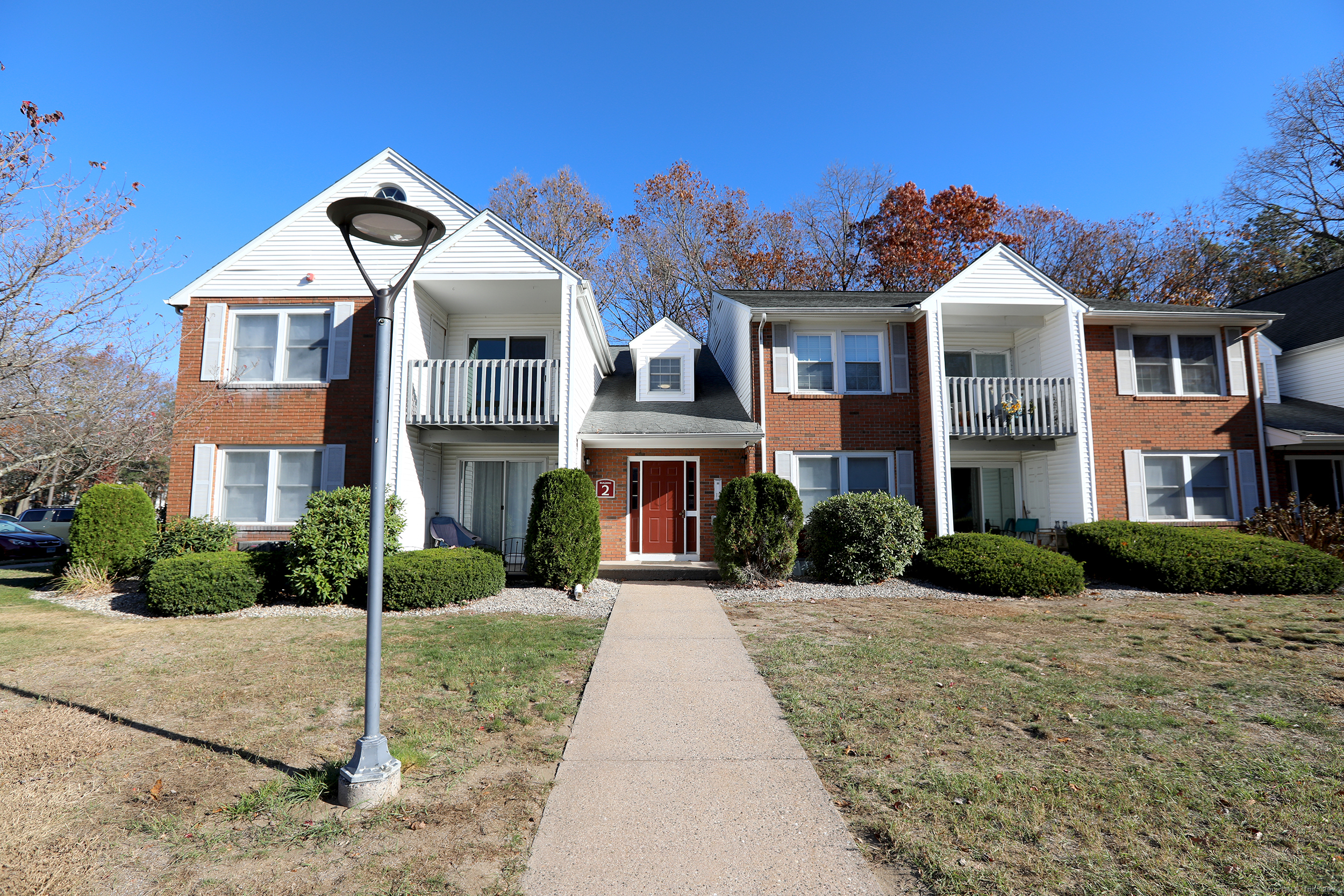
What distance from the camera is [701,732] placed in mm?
4605

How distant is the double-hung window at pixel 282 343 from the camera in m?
12.7

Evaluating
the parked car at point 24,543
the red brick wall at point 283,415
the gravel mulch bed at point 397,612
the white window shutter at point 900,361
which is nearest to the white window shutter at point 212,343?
the red brick wall at point 283,415

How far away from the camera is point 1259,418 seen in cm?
1405

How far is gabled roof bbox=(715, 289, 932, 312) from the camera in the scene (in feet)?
46.3

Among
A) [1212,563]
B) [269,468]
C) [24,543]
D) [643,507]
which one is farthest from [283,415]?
[1212,563]

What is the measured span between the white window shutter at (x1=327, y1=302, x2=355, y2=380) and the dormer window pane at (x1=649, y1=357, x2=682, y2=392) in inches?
259

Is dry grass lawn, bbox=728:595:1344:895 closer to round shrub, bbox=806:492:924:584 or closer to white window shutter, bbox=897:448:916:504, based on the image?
round shrub, bbox=806:492:924:584

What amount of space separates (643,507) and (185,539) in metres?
8.47

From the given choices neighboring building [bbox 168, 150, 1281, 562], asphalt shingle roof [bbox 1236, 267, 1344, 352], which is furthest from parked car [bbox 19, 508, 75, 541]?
asphalt shingle roof [bbox 1236, 267, 1344, 352]

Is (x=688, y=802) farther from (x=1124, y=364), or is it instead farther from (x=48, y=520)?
(x=48, y=520)

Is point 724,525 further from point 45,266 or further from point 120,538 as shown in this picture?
point 120,538

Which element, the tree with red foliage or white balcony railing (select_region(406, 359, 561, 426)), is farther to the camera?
the tree with red foliage

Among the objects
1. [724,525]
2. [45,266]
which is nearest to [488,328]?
[724,525]

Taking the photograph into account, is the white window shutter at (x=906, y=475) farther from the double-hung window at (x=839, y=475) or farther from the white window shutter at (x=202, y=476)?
the white window shutter at (x=202, y=476)
